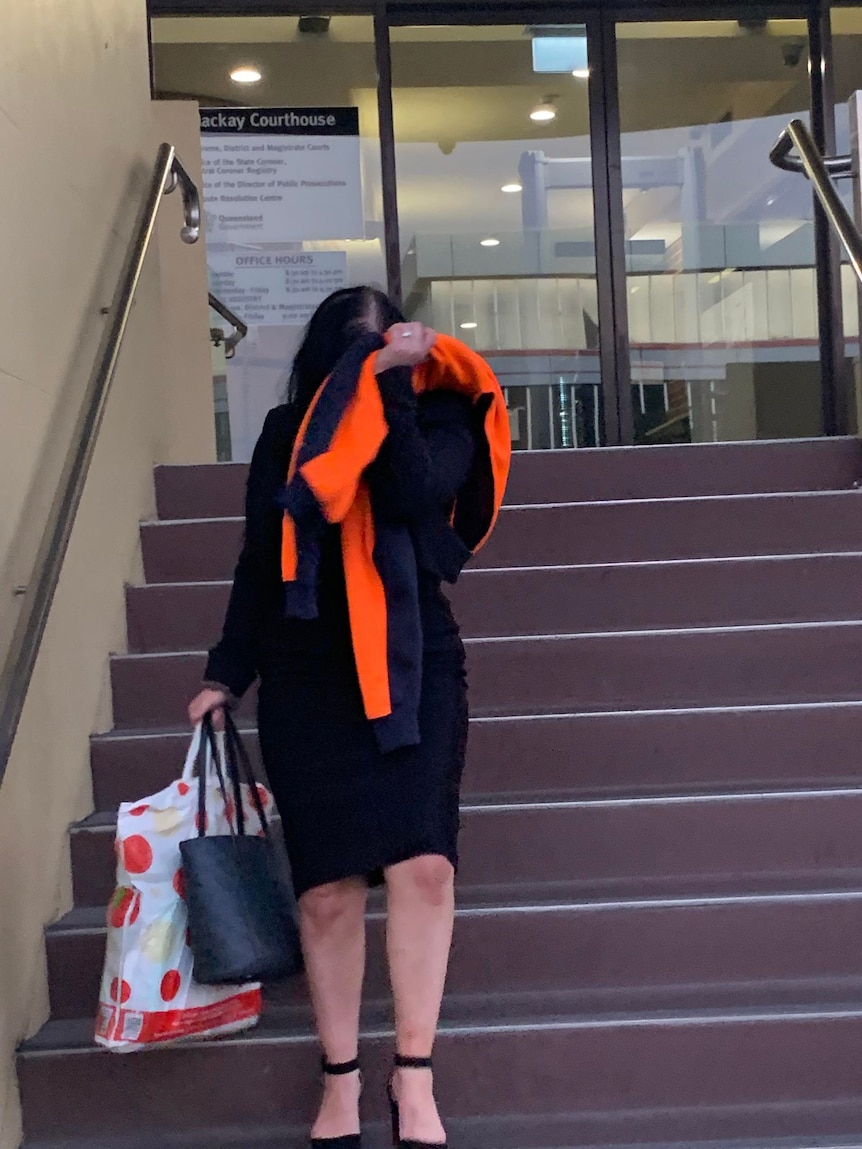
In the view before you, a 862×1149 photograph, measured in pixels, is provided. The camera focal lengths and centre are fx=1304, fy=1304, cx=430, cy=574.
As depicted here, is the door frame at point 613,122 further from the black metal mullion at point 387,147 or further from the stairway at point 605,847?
the stairway at point 605,847

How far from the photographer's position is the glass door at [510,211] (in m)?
6.21

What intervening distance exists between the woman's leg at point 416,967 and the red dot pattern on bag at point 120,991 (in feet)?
1.51

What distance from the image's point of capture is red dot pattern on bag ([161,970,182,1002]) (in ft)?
7.22

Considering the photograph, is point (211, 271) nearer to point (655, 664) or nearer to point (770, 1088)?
point (655, 664)

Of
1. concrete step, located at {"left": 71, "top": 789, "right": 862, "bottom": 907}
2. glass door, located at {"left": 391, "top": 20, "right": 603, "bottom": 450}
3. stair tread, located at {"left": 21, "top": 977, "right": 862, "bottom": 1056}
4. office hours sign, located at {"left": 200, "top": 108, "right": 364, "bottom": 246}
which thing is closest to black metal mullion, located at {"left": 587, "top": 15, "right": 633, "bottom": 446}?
glass door, located at {"left": 391, "top": 20, "right": 603, "bottom": 450}

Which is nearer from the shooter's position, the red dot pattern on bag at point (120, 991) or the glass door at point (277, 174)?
the red dot pattern on bag at point (120, 991)

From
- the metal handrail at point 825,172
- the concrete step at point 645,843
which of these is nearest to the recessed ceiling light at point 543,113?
the metal handrail at point 825,172

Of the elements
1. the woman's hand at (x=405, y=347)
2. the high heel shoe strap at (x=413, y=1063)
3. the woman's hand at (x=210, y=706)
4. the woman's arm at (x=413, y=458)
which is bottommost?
the high heel shoe strap at (x=413, y=1063)

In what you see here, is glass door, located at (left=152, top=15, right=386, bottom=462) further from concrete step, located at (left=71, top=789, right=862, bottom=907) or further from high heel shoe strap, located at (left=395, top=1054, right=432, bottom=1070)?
high heel shoe strap, located at (left=395, top=1054, right=432, bottom=1070)

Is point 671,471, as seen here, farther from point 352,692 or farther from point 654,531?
point 352,692

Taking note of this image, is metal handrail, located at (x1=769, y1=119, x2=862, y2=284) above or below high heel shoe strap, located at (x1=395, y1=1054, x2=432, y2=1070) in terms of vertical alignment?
above

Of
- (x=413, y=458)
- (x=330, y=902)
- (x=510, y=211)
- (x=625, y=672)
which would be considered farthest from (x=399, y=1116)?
(x=510, y=211)

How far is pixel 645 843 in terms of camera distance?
9.28 ft

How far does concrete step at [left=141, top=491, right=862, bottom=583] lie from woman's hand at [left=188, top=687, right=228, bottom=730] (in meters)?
1.52
